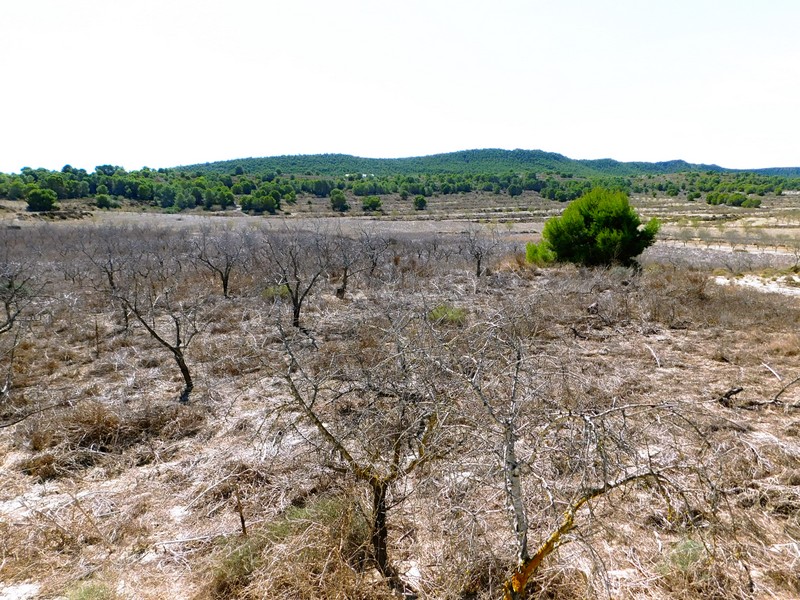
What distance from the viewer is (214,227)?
28.3 meters

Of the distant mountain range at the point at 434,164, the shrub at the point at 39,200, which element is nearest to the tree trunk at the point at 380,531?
the shrub at the point at 39,200

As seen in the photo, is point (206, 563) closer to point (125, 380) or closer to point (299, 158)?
point (125, 380)

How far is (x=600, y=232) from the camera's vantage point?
14211mm

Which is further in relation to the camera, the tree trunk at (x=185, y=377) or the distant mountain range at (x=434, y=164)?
the distant mountain range at (x=434, y=164)

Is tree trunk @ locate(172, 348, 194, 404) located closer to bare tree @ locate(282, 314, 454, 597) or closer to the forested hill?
bare tree @ locate(282, 314, 454, 597)

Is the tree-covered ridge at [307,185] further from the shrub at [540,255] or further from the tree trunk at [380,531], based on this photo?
the tree trunk at [380,531]

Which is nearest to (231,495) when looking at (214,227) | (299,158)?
(214,227)

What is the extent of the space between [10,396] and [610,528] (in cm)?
Result: 703

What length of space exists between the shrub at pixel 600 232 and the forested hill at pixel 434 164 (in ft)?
283

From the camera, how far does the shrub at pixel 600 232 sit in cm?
1418

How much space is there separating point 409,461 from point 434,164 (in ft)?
383

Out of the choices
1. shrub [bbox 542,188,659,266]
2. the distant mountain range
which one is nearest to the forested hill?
the distant mountain range

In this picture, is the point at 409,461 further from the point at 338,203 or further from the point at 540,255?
the point at 338,203

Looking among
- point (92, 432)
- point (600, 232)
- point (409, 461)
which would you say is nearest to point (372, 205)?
point (600, 232)
